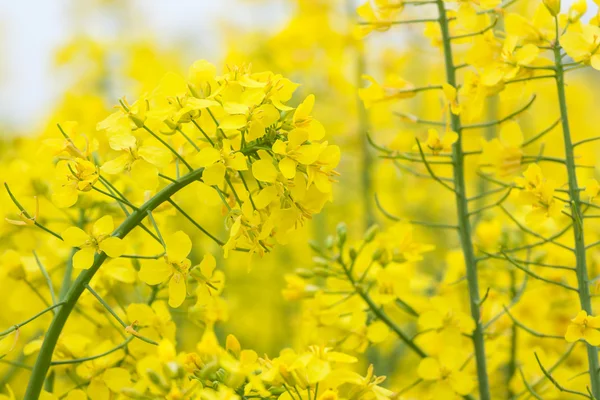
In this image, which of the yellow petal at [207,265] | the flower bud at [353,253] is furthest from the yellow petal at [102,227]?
the flower bud at [353,253]

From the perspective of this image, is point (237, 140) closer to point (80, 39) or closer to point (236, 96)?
point (236, 96)

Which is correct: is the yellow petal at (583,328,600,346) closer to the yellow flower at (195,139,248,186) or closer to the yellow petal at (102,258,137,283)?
the yellow flower at (195,139,248,186)

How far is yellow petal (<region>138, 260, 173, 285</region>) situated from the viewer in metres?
0.83

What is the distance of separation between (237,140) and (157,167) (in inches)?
3.8

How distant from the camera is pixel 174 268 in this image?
0.83m

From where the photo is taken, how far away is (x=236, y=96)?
812 millimetres

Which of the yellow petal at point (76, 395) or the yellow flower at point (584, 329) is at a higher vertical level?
the yellow flower at point (584, 329)

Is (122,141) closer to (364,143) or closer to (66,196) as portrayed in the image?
(66,196)

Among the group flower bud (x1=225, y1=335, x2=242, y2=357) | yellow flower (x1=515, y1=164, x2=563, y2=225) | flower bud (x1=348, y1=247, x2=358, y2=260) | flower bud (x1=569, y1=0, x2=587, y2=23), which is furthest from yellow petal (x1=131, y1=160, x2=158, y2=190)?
flower bud (x1=569, y1=0, x2=587, y2=23)

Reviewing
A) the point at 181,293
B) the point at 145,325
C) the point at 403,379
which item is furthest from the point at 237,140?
the point at 403,379

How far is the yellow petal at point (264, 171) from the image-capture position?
792 mm

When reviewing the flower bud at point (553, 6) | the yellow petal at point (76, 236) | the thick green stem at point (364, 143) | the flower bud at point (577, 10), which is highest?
the thick green stem at point (364, 143)

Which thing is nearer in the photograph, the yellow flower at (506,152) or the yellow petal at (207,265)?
the yellow petal at (207,265)

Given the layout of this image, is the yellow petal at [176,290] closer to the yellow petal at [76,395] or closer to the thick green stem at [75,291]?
the thick green stem at [75,291]
